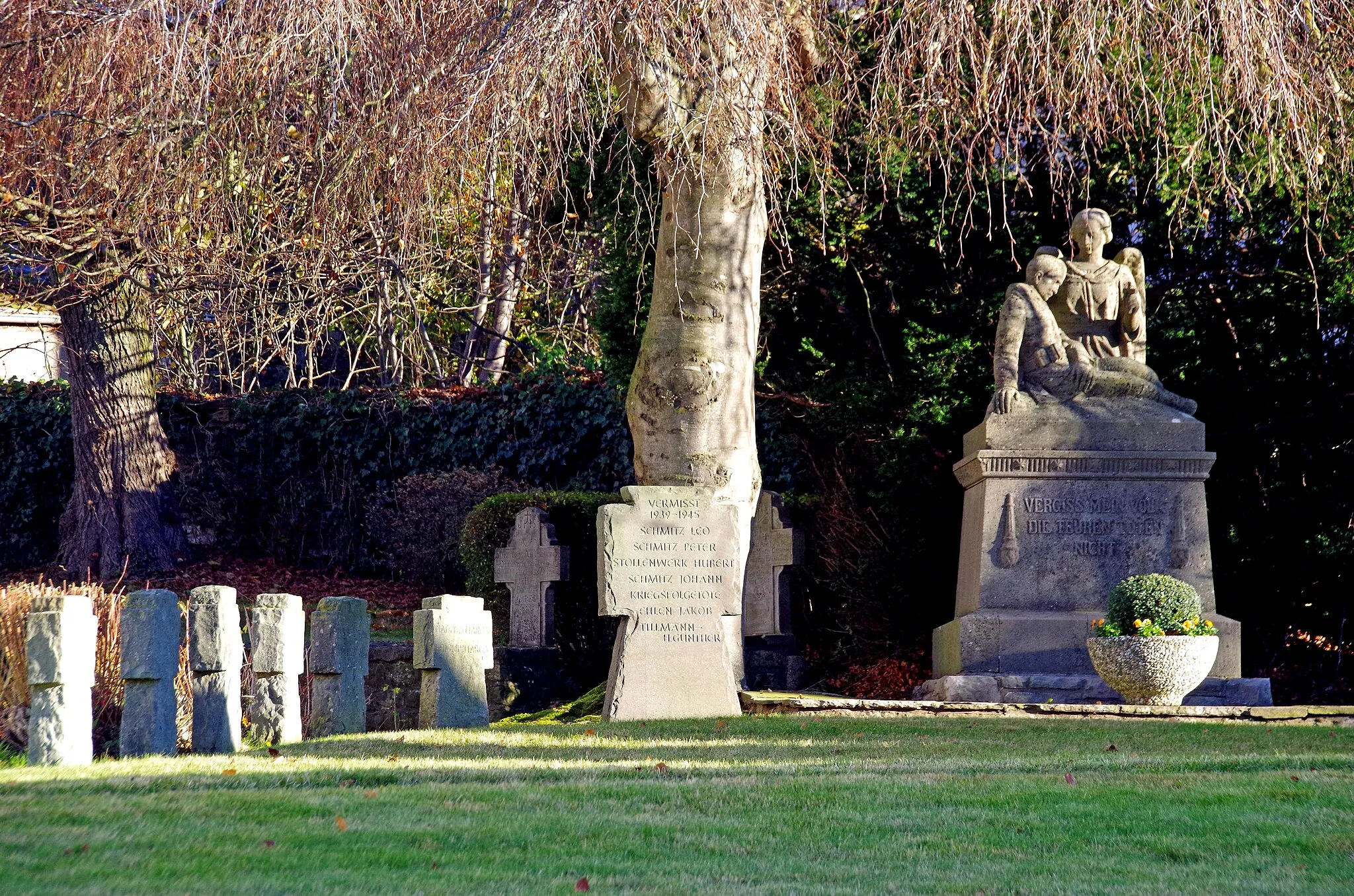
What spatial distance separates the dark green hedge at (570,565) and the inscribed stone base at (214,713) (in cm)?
521

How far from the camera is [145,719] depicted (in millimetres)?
7891

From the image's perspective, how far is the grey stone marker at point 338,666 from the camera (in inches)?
352

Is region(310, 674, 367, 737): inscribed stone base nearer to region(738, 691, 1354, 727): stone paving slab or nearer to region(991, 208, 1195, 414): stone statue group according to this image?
region(738, 691, 1354, 727): stone paving slab

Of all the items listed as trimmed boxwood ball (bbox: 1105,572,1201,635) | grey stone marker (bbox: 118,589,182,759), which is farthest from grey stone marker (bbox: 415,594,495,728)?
trimmed boxwood ball (bbox: 1105,572,1201,635)

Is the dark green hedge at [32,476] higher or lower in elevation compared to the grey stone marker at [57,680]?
higher

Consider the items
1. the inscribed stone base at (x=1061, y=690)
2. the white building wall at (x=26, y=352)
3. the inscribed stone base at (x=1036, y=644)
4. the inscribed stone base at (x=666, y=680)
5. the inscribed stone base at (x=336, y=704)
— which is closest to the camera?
the inscribed stone base at (x=336, y=704)

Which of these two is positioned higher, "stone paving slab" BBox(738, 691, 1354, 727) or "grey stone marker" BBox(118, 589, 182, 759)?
"grey stone marker" BBox(118, 589, 182, 759)

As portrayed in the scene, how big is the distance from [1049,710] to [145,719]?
211 inches

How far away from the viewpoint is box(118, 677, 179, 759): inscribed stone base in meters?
7.87

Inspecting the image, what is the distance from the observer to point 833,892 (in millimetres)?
4496

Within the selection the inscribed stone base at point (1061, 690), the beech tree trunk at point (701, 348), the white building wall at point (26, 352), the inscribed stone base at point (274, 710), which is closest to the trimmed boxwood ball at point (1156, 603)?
the inscribed stone base at point (1061, 690)

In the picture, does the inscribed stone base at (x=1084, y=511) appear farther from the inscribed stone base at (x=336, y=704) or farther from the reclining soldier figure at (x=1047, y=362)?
the inscribed stone base at (x=336, y=704)

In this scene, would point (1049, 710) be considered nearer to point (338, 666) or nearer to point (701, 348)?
point (701, 348)

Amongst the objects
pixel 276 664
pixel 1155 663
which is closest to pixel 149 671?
pixel 276 664
